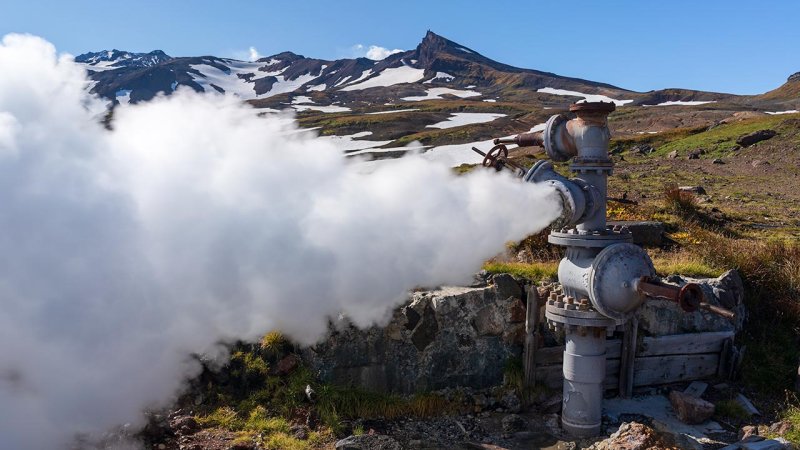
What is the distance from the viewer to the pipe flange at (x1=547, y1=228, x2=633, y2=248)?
6988mm

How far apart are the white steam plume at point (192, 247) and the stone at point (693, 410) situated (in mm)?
3278

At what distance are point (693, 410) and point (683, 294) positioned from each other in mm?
3082

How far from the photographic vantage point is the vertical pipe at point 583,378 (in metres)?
7.36

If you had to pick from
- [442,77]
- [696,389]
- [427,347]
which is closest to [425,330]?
[427,347]

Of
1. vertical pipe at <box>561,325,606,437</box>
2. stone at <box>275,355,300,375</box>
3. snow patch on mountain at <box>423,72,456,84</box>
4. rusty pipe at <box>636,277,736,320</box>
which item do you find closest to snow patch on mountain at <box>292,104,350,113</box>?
snow patch on mountain at <box>423,72,456,84</box>

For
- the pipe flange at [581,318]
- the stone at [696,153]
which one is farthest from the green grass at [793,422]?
the stone at [696,153]

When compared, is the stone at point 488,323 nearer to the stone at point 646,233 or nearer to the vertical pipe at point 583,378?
the vertical pipe at point 583,378

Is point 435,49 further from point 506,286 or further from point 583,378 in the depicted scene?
point 583,378

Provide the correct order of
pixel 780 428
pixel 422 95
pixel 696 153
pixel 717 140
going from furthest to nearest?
pixel 422 95
pixel 717 140
pixel 696 153
pixel 780 428

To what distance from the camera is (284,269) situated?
665 centimetres

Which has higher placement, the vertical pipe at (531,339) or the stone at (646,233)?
the stone at (646,233)

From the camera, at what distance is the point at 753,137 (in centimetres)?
3459

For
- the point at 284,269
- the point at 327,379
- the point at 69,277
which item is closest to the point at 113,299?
the point at 69,277

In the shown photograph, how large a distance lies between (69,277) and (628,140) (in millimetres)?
43239
